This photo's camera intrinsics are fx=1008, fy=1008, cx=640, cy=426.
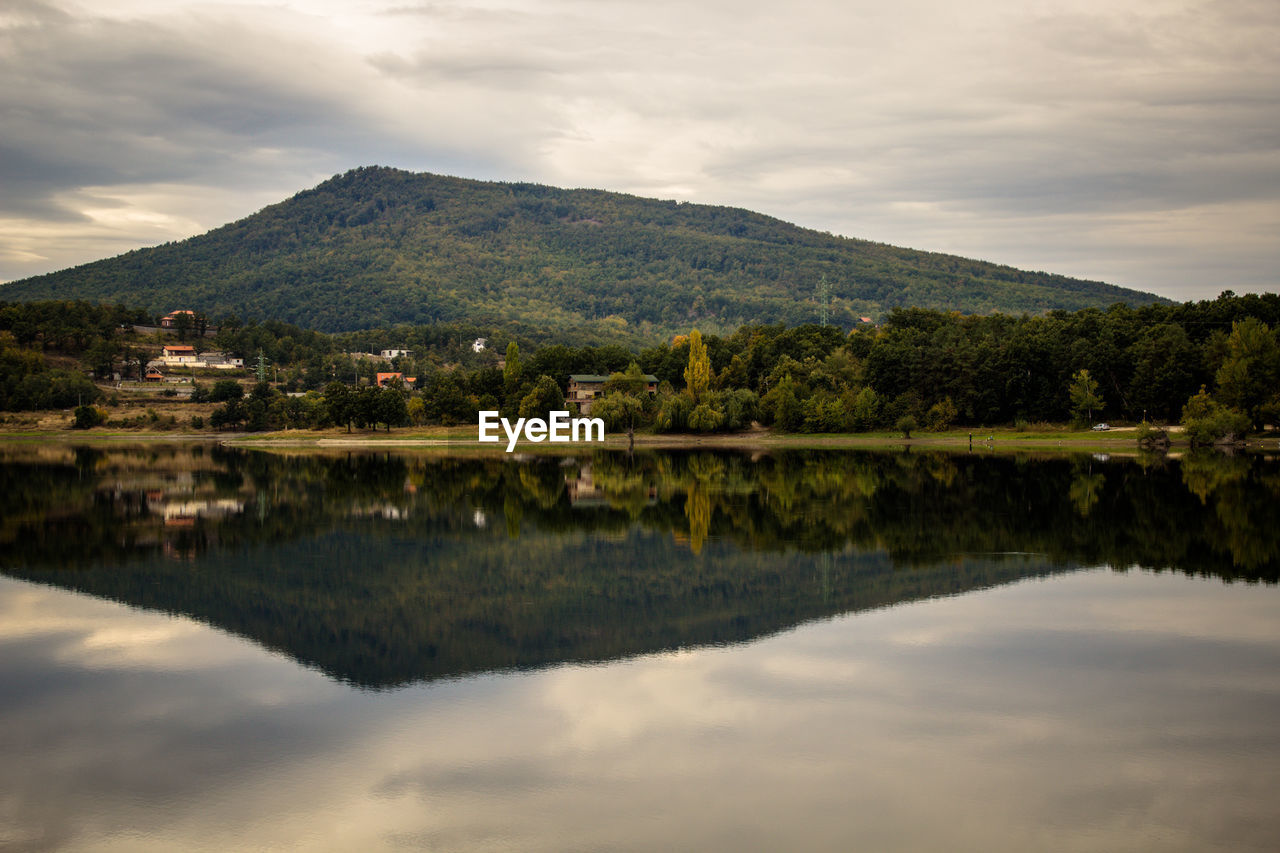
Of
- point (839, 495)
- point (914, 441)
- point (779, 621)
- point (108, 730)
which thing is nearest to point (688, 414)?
point (914, 441)

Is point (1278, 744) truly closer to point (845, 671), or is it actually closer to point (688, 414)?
point (845, 671)

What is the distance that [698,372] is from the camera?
90.8 metres

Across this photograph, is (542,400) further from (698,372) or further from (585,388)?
(698,372)

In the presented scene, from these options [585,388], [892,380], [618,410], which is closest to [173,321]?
[585,388]

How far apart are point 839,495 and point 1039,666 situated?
25.1 m

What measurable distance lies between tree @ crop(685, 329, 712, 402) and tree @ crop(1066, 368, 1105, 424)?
30070mm

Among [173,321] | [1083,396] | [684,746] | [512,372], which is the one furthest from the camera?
[173,321]

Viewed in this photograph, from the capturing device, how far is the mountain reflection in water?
67.9ft

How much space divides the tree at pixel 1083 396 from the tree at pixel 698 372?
30.1 meters

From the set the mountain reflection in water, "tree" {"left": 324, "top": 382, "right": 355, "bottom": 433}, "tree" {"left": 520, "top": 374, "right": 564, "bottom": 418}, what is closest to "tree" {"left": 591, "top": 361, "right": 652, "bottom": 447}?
"tree" {"left": 520, "top": 374, "right": 564, "bottom": 418}

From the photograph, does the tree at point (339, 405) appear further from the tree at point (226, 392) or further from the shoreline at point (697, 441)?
the tree at point (226, 392)

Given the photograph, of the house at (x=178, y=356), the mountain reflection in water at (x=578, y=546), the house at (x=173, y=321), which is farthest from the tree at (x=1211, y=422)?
the house at (x=173, y=321)

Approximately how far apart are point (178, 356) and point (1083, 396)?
124312 mm

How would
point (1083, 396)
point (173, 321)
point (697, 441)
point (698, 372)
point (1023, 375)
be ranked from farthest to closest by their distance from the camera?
point (173, 321)
point (698, 372)
point (697, 441)
point (1023, 375)
point (1083, 396)
